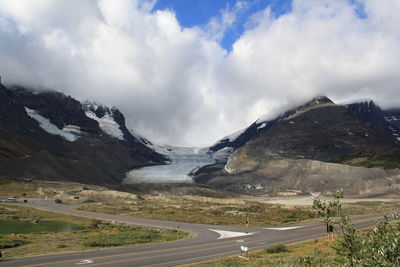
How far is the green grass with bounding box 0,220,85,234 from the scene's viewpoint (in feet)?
226

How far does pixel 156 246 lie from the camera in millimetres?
47031

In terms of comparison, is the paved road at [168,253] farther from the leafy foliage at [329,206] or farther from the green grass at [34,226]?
the green grass at [34,226]

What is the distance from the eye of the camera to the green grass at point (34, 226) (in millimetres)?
68938

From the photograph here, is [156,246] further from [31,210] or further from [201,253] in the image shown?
[31,210]

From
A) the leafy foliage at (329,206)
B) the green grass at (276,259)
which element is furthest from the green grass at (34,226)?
the leafy foliage at (329,206)

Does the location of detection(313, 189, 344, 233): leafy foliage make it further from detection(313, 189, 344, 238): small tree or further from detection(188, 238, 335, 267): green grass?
detection(188, 238, 335, 267): green grass

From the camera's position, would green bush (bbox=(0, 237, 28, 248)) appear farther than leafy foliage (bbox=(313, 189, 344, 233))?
Yes

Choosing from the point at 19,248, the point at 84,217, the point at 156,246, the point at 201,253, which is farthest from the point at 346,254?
the point at 84,217

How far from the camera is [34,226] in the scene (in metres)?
74.6

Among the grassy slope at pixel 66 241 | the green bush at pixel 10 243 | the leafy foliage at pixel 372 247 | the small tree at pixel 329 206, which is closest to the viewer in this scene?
the leafy foliage at pixel 372 247

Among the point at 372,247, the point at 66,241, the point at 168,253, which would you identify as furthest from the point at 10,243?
the point at 372,247

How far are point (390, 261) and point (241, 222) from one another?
78.4 m

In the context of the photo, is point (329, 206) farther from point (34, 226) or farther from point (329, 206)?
point (34, 226)

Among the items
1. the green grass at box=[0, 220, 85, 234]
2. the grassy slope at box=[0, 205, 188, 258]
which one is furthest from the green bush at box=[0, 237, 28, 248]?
the green grass at box=[0, 220, 85, 234]
